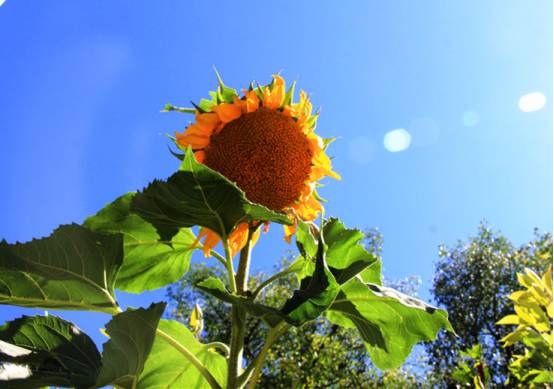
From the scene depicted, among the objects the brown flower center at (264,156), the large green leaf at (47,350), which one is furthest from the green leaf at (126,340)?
the brown flower center at (264,156)

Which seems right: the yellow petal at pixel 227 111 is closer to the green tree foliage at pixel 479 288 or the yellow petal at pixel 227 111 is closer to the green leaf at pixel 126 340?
the green leaf at pixel 126 340

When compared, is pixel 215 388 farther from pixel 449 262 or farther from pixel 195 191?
pixel 449 262

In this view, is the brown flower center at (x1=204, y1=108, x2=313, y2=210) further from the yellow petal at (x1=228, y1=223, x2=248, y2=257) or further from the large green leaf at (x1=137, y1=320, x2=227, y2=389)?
the large green leaf at (x1=137, y1=320, x2=227, y2=389)

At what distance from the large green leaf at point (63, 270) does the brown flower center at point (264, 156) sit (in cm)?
41

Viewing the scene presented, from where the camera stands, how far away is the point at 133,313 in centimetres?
143

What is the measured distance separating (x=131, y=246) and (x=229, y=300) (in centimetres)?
53

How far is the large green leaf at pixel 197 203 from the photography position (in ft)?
4.81

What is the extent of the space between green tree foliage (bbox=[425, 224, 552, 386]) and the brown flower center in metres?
22.0

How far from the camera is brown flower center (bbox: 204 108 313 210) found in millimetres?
1729

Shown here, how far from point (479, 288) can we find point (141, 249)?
78.7 feet

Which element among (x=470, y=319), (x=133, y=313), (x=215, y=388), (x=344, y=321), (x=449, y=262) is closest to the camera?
(x=133, y=313)

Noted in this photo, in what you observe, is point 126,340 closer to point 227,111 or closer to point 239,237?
point 239,237

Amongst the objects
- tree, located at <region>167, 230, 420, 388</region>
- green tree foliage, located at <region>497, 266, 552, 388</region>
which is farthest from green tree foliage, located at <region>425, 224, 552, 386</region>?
green tree foliage, located at <region>497, 266, 552, 388</region>

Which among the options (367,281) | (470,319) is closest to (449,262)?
(470,319)
